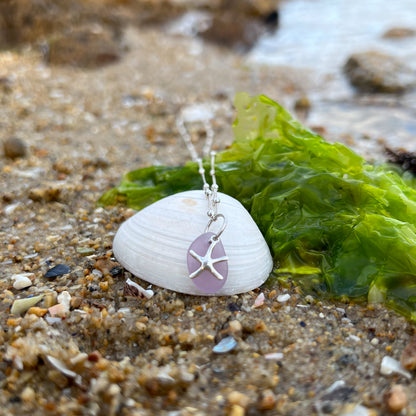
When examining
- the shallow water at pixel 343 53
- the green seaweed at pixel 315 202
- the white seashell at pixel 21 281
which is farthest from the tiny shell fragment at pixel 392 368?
the shallow water at pixel 343 53

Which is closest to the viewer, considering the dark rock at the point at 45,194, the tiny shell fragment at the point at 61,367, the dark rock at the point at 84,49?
the tiny shell fragment at the point at 61,367

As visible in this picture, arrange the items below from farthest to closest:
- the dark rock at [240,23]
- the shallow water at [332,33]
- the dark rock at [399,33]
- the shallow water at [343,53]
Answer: the dark rock at [399,33] < the dark rock at [240,23] < the shallow water at [332,33] < the shallow water at [343,53]

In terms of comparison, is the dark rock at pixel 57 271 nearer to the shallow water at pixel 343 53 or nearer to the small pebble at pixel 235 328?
the small pebble at pixel 235 328

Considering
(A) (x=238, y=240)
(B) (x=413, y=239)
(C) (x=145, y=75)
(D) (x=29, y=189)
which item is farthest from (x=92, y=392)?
(C) (x=145, y=75)

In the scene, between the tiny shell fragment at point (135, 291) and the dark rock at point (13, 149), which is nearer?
the tiny shell fragment at point (135, 291)

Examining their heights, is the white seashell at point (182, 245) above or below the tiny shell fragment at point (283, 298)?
above

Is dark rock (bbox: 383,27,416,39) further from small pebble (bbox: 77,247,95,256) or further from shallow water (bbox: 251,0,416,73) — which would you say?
small pebble (bbox: 77,247,95,256)

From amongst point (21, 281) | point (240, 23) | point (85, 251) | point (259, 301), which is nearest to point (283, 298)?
point (259, 301)
